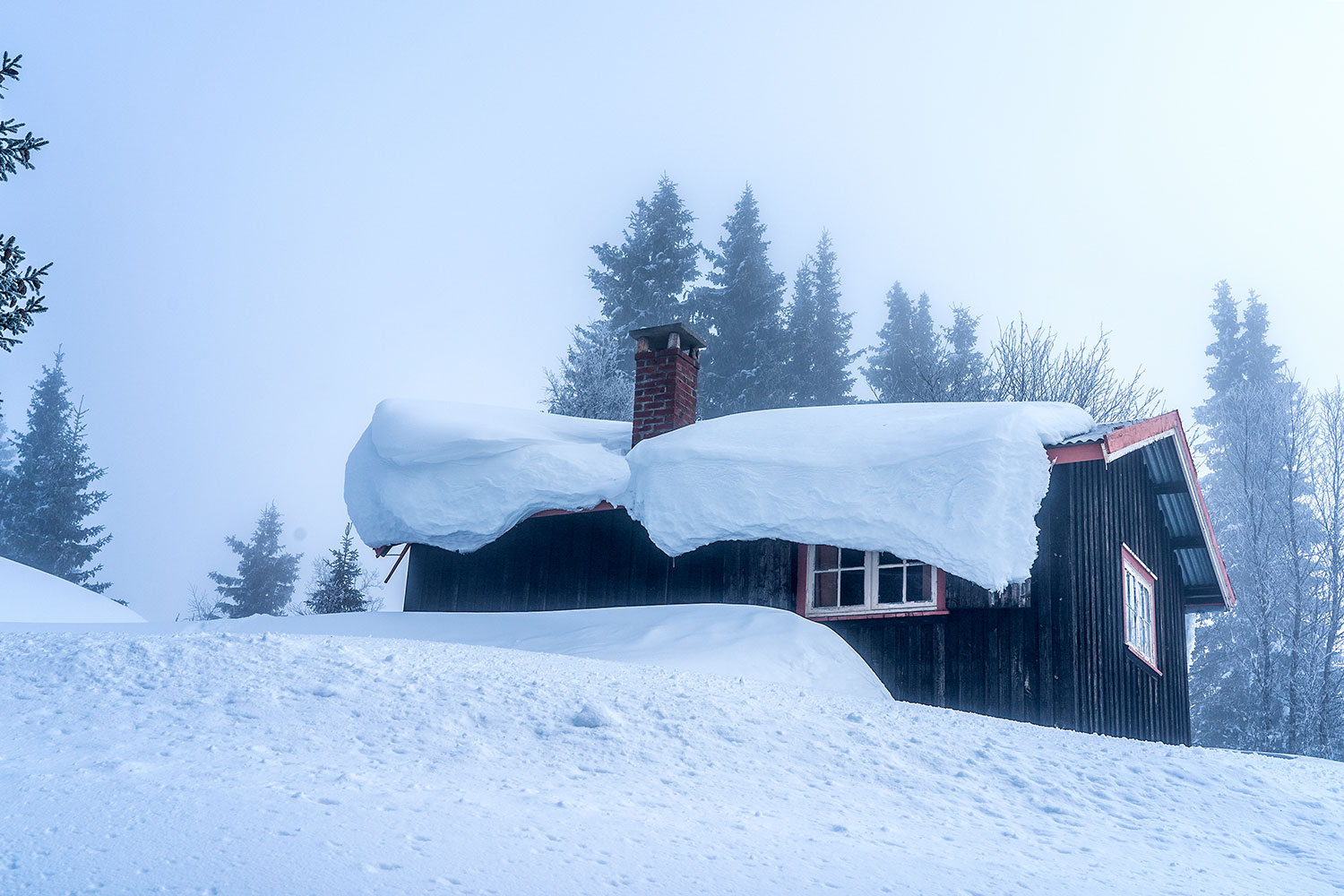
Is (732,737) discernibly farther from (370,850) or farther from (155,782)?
(155,782)

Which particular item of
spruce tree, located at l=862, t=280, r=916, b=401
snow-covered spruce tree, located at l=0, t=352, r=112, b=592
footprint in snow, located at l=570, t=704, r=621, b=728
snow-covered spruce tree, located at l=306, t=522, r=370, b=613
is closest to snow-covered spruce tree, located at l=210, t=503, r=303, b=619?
snow-covered spruce tree, located at l=0, t=352, r=112, b=592

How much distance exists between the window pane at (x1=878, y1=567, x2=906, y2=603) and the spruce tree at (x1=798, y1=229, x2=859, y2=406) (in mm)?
23737

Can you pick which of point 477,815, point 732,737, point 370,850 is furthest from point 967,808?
point 370,850

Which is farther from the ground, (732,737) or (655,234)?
(655,234)

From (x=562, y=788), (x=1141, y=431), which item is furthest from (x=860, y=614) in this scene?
(x=562, y=788)

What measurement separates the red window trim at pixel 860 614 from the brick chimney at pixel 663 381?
246cm

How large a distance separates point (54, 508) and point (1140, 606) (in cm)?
3504

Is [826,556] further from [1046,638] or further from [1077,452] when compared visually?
[1077,452]

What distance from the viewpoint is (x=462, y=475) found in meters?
10.8

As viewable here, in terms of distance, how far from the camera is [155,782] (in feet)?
12.2

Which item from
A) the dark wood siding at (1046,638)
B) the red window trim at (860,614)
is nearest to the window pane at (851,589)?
the red window trim at (860,614)

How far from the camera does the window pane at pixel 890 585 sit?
9.75 m

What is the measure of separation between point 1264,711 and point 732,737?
22236mm

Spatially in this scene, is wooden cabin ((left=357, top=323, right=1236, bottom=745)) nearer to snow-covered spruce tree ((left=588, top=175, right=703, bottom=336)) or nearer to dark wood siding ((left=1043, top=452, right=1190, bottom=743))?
dark wood siding ((left=1043, top=452, right=1190, bottom=743))
